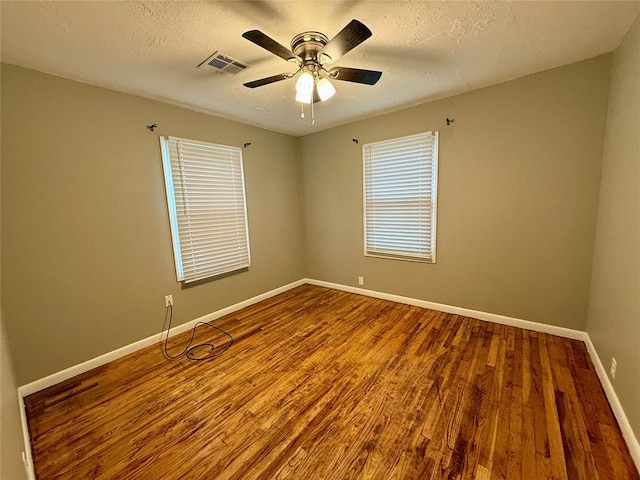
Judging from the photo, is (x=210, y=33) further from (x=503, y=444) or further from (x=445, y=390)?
(x=503, y=444)

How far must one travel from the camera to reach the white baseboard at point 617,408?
1351 millimetres

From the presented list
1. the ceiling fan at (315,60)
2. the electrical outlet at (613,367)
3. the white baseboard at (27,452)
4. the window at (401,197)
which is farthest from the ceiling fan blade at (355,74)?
the white baseboard at (27,452)

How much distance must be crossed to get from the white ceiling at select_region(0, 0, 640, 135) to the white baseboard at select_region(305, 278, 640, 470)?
2.35m

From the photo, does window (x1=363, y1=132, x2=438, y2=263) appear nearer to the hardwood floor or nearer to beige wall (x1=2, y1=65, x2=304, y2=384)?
the hardwood floor

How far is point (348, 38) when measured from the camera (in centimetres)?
138

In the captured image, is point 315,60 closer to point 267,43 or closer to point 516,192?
point 267,43

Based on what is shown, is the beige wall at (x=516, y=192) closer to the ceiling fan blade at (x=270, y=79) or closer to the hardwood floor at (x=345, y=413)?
the hardwood floor at (x=345, y=413)

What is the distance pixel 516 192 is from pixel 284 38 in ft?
8.11

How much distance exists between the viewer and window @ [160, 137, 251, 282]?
2.79 m

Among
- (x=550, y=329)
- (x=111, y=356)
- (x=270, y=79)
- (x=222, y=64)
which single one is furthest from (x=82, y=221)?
(x=550, y=329)

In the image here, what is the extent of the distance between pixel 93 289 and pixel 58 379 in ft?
2.42

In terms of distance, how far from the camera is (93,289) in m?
2.29

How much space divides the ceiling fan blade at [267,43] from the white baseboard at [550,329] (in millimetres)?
2822

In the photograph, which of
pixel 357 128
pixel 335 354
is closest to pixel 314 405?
pixel 335 354
